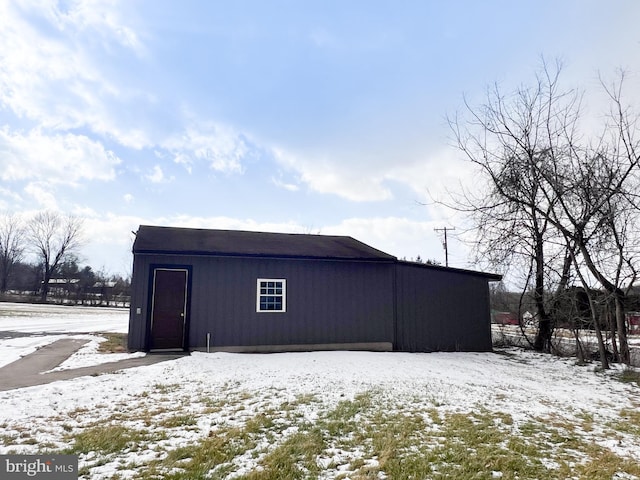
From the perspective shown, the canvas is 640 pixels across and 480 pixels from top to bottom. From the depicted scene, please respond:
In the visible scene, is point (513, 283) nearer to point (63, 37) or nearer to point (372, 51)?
point (372, 51)

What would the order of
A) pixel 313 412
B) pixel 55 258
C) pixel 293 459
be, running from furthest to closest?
pixel 55 258 → pixel 313 412 → pixel 293 459

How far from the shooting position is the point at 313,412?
15.5ft

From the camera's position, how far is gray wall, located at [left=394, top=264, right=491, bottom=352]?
37.7ft

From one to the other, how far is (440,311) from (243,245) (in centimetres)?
663

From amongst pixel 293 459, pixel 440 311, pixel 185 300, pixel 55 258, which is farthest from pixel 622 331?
pixel 55 258

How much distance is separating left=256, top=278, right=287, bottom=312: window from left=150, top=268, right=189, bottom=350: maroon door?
2.01 metres

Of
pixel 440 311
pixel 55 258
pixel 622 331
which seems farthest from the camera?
pixel 55 258

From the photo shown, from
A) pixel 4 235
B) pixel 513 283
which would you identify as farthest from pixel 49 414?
pixel 4 235

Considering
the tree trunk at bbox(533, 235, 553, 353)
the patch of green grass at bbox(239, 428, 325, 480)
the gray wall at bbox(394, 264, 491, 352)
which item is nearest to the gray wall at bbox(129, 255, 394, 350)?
the gray wall at bbox(394, 264, 491, 352)

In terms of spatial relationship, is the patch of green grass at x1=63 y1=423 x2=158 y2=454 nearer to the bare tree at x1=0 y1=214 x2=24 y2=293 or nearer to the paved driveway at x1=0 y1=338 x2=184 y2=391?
the paved driveway at x1=0 y1=338 x2=184 y2=391

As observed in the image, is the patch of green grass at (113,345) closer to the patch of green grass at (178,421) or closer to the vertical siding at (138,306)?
the vertical siding at (138,306)

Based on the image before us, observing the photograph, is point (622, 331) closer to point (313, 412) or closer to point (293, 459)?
point (313, 412)

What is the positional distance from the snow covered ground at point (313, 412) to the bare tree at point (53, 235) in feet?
156

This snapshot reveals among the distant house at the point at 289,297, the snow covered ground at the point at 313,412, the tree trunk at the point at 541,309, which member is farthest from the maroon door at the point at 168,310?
the tree trunk at the point at 541,309
